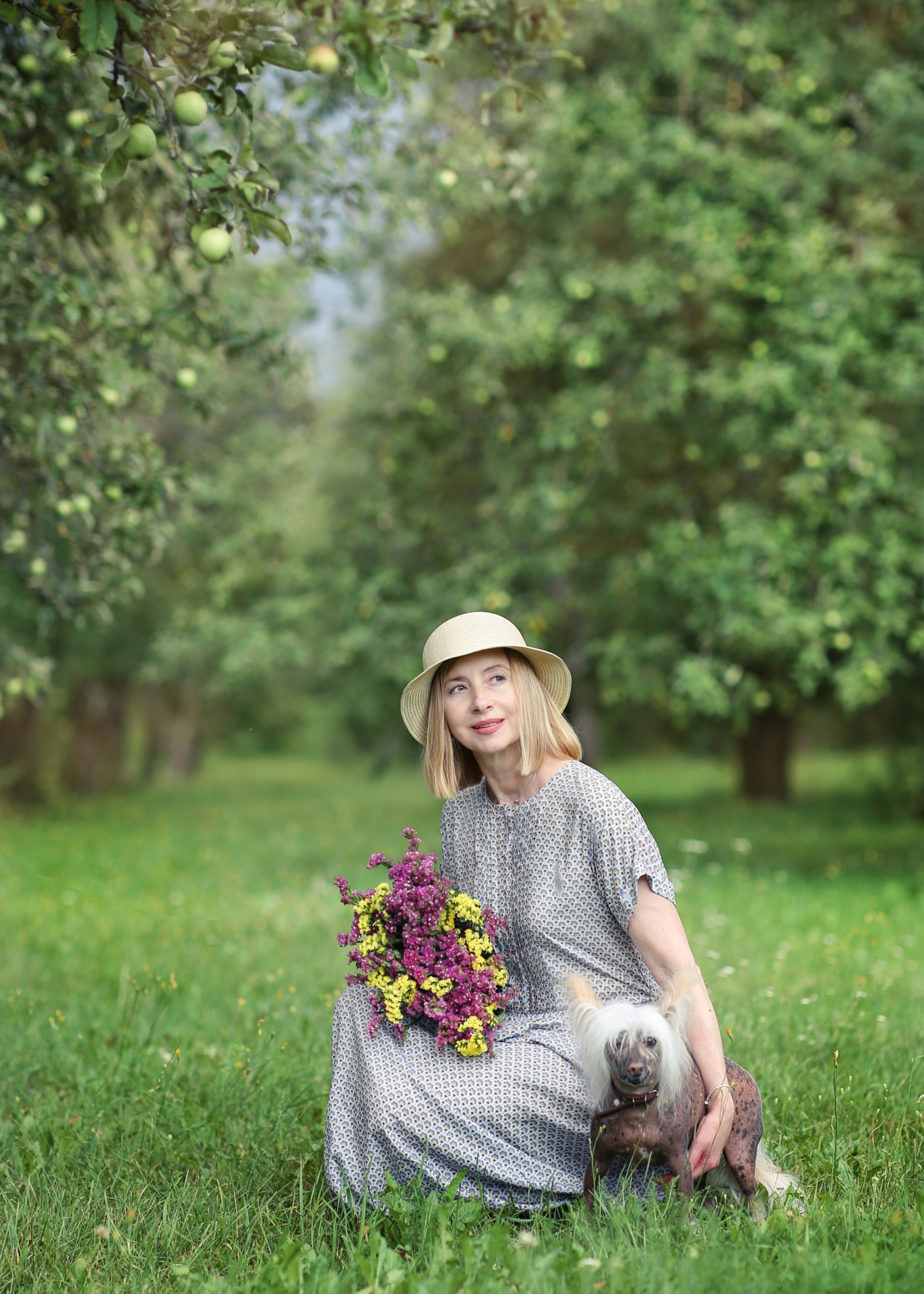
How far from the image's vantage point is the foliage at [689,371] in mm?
7500

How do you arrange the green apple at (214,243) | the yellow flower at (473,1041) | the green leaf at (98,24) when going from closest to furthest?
→ the green leaf at (98,24) → the green apple at (214,243) → the yellow flower at (473,1041)

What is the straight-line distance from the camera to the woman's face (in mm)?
3166

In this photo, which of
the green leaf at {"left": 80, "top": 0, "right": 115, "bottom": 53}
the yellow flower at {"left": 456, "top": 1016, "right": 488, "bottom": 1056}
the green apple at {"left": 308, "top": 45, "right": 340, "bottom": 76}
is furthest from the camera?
the yellow flower at {"left": 456, "top": 1016, "right": 488, "bottom": 1056}

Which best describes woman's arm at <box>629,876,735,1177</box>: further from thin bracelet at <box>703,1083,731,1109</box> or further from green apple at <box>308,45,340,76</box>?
green apple at <box>308,45,340,76</box>

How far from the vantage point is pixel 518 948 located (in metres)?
3.17

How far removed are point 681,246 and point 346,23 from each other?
6.28 meters

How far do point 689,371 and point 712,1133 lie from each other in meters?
6.87

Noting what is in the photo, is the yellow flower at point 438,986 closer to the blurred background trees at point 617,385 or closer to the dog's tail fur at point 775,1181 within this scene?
the dog's tail fur at point 775,1181

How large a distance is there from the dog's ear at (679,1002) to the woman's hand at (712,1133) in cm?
23

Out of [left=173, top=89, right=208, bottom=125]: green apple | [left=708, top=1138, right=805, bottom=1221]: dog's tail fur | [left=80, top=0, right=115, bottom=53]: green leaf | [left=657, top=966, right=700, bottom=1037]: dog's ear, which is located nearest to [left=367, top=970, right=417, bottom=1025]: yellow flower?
[left=657, top=966, right=700, bottom=1037]: dog's ear

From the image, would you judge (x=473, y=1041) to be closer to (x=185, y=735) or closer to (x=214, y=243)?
(x=214, y=243)

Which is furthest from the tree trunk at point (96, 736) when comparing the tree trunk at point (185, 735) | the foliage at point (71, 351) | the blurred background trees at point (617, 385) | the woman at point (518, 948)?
the woman at point (518, 948)

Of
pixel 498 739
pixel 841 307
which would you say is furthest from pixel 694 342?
pixel 498 739

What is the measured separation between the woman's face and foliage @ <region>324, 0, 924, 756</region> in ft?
13.4
